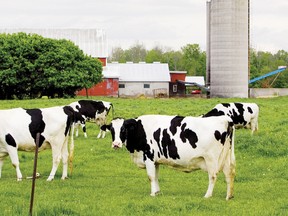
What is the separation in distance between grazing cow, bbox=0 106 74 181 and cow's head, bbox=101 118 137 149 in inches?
86.5

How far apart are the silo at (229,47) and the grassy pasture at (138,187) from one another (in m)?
41.6

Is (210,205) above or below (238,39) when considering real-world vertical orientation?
below

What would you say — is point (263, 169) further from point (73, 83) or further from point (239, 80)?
→ point (239, 80)

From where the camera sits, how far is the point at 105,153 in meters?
18.3

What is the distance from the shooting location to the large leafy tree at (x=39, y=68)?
49250mm

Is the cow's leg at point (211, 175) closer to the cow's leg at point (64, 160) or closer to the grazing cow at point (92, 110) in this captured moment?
the cow's leg at point (64, 160)

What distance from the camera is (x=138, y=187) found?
12.6 m

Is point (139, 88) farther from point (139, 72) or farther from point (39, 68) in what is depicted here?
point (39, 68)

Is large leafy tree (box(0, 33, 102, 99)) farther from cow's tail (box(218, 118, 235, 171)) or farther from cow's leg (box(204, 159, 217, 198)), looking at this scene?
cow's leg (box(204, 159, 217, 198))

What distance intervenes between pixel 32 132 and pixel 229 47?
157 ft

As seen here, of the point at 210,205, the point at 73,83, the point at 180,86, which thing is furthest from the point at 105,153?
the point at 180,86

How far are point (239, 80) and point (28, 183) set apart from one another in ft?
162

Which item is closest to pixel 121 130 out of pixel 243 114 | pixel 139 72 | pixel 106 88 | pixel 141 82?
pixel 243 114

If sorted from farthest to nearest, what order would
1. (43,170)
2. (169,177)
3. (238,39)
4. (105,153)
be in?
(238,39)
(105,153)
(43,170)
(169,177)
